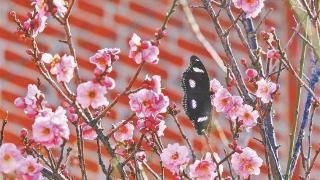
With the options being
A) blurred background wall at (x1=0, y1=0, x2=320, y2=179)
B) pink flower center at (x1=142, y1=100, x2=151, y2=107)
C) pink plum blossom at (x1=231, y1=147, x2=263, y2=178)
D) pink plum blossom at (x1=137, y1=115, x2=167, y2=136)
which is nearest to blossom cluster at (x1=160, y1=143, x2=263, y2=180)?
pink plum blossom at (x1=231, y1=147, x2=263, y2=178)

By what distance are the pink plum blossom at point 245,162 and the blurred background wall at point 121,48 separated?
2.12m

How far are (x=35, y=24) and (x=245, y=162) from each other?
63 cm

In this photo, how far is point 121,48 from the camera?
5.18 m

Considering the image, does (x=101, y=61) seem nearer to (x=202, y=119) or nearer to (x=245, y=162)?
(x=202, y=119)

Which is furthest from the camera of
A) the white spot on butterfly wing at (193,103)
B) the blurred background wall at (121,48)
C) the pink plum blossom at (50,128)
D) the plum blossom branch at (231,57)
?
the blurred background wall at (121,48)

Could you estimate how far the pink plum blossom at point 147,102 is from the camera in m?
2.21

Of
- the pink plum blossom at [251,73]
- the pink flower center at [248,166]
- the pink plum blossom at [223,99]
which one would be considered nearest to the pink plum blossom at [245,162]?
the pink flower center at [248,166]

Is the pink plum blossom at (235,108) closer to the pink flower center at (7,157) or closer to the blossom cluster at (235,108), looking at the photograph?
the blossom cluster at (235,108)

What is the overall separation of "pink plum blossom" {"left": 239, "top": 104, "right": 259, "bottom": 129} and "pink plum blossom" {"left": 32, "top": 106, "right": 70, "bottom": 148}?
1.78 ft

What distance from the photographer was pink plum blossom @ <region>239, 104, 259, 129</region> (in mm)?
2443

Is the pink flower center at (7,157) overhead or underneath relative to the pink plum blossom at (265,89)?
underneath

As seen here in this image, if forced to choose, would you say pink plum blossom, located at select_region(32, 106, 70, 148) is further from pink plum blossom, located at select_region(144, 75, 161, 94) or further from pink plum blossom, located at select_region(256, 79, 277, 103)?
pink plum blossom, located at select_region(256, 79, 277, 103)

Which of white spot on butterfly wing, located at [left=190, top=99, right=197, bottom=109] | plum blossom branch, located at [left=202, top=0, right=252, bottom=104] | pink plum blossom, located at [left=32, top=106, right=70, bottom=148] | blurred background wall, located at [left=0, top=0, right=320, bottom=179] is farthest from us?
blurred background wall, located at [left=0, top=0, right=320, bottom=179]

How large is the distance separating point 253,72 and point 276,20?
11.4 ft
